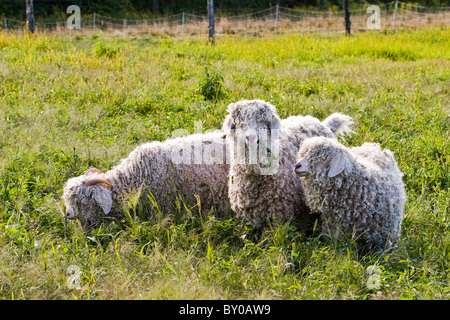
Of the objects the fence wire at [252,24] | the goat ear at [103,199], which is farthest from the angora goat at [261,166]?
the fence wire at [252,24]

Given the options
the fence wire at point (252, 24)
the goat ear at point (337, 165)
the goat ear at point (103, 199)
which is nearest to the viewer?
the goat ear at point (337, 165)

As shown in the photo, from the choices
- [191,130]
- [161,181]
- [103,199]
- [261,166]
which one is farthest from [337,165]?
[191,130]

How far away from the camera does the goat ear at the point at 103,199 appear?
12.8 feet

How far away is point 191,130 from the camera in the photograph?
5789 mm

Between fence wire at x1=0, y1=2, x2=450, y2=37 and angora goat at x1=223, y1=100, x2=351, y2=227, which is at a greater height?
fence wire at x1=0, y1=2, x2=450, y2=37

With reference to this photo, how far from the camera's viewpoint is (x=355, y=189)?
3447mm

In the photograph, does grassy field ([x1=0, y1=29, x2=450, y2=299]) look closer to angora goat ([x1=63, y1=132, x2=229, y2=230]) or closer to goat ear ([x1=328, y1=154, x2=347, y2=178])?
angora goat ([x1=63, y1=132, x2=229, y2=230])

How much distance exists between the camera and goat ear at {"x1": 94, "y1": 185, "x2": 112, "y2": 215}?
154 inches

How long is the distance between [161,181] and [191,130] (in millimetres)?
1709

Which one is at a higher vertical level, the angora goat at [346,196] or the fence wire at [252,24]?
the fence wire at [252,24]

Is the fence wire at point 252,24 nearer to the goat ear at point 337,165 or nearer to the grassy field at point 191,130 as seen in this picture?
the grassy field at point 191,130

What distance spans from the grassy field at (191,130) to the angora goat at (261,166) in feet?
0.56

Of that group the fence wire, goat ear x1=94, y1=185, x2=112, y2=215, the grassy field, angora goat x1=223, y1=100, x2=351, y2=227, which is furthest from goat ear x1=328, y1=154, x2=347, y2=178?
the fence wire

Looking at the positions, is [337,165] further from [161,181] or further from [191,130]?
[191,130]
